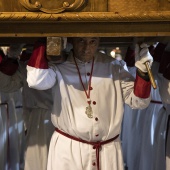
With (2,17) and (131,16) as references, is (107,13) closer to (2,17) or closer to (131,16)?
(131,16)

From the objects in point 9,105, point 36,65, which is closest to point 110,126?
point 36,65

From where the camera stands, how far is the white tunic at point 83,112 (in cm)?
107

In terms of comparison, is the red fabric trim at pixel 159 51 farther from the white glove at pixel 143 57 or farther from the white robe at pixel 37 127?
the white robe at pixel 37 127

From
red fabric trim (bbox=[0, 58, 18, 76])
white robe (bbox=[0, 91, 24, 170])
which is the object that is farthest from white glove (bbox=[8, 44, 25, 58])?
white robe (bbox=[0, 91, 24, 170])

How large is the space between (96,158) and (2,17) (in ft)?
1.79

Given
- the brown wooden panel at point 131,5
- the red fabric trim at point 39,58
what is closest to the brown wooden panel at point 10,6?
the red fabric trim at point 39,58

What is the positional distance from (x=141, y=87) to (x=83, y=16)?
0.30m

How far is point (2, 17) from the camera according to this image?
36.1 inches

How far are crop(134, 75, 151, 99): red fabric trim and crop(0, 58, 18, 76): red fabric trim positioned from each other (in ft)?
1.50

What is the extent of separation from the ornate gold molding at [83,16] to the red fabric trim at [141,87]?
21 centimetres

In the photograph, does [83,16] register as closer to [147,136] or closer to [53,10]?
[53,10]

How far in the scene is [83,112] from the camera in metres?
1.07

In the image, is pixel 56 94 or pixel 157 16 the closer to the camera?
pixel 157 16

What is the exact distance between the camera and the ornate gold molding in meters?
0.92
